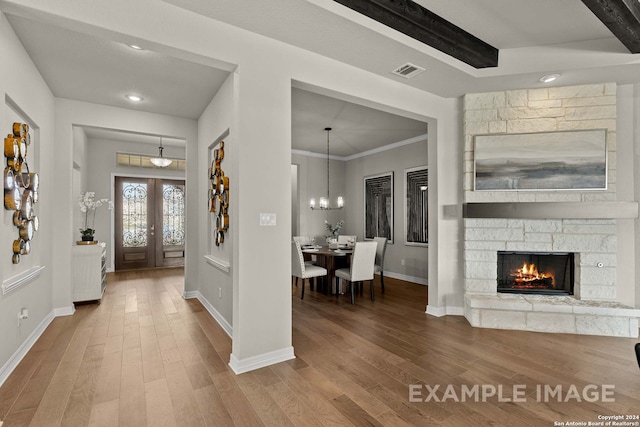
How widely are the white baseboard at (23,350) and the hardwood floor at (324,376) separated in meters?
0.06

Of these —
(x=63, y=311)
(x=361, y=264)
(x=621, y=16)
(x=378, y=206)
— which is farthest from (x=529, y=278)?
(x=63, y=311)

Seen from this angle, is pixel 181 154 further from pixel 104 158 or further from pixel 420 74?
pixel 420 74

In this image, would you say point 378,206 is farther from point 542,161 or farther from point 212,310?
point 212,310

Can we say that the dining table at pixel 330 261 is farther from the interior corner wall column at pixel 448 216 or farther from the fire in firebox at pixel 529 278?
the fire in firebox at pixel 529 278

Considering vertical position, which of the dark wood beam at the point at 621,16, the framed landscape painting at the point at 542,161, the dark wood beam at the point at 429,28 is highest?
the dark wood beam at the point at 429,28

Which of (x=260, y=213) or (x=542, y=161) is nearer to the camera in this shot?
(x=260, y=213)

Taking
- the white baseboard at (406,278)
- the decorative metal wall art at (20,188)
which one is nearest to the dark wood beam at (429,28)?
the decorative metal wall art at (20,188)

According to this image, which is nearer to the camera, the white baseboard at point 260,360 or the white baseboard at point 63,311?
the white baseboard at point 260,360

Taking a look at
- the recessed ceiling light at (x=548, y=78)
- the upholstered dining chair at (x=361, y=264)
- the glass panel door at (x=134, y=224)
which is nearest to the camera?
the recessed ceiling light at (x=548, y=78)

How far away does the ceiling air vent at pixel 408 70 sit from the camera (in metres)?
3.07

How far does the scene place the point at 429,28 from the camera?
2646 mm

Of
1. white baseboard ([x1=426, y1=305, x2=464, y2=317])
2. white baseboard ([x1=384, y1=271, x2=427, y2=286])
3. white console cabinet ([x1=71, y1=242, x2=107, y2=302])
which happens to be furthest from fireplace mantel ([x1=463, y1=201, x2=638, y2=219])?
white console cabinet ([x1=71, y1=242, x2=107, y2=302])

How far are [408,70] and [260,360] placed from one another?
3.03 metres

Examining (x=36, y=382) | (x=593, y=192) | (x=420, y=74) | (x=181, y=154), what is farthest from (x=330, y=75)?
(x=181, y=154)
